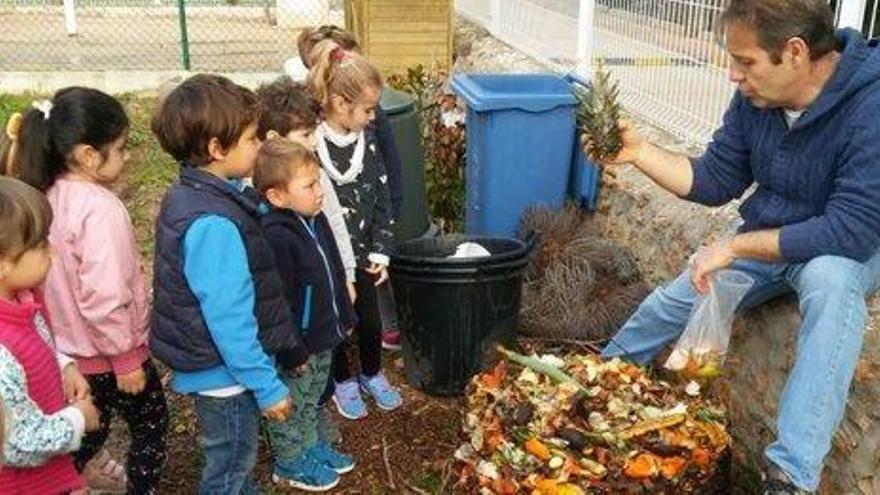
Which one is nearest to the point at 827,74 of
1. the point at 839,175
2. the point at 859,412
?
the point at 839,175

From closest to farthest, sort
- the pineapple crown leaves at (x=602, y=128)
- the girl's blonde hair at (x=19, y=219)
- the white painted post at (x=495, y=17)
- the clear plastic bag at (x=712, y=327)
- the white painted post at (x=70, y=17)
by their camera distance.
→ the girl's blonde hair at (x=19, y=219), the clear plastic bag at (x=712, y=327), the pineapple crown leaves at (x=602, y=128), the white painted post at (x=495, y=17), the white painted post at (x=70, y=17)

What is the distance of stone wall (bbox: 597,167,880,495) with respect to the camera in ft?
8.83

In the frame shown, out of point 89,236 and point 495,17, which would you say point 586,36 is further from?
point 89,236

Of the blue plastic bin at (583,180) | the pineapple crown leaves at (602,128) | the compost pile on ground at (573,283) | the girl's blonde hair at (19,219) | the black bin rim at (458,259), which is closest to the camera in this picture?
the girl's blonde hair at (19,219)

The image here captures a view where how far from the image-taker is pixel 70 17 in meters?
13.0

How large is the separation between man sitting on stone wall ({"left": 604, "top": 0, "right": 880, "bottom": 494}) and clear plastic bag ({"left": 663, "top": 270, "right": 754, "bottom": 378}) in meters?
0.05

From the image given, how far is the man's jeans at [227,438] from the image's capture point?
2.64 meters

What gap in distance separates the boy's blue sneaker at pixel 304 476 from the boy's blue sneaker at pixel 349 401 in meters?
0.46

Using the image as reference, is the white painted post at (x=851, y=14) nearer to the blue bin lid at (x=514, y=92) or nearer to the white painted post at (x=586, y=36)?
the blue bin lid at (x=514, y=92)

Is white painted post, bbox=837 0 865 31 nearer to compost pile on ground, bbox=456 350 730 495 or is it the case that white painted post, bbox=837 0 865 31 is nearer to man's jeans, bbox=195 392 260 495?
compost pile on ground, bbox=456 350 730 495

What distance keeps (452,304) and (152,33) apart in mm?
10900

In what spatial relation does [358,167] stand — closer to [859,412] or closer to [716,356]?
[716,356]

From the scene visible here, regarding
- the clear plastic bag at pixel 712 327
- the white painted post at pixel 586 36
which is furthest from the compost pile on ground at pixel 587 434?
the white painted post at pixel 586 36

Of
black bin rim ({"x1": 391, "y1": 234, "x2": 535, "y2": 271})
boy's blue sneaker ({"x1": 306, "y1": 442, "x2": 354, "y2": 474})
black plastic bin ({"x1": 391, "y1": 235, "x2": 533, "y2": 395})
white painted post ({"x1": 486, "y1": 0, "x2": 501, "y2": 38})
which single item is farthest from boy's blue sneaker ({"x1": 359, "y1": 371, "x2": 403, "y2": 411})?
white painted post ({"x1": 486, "y1": 0, "x2": 501, "y2": 38})
